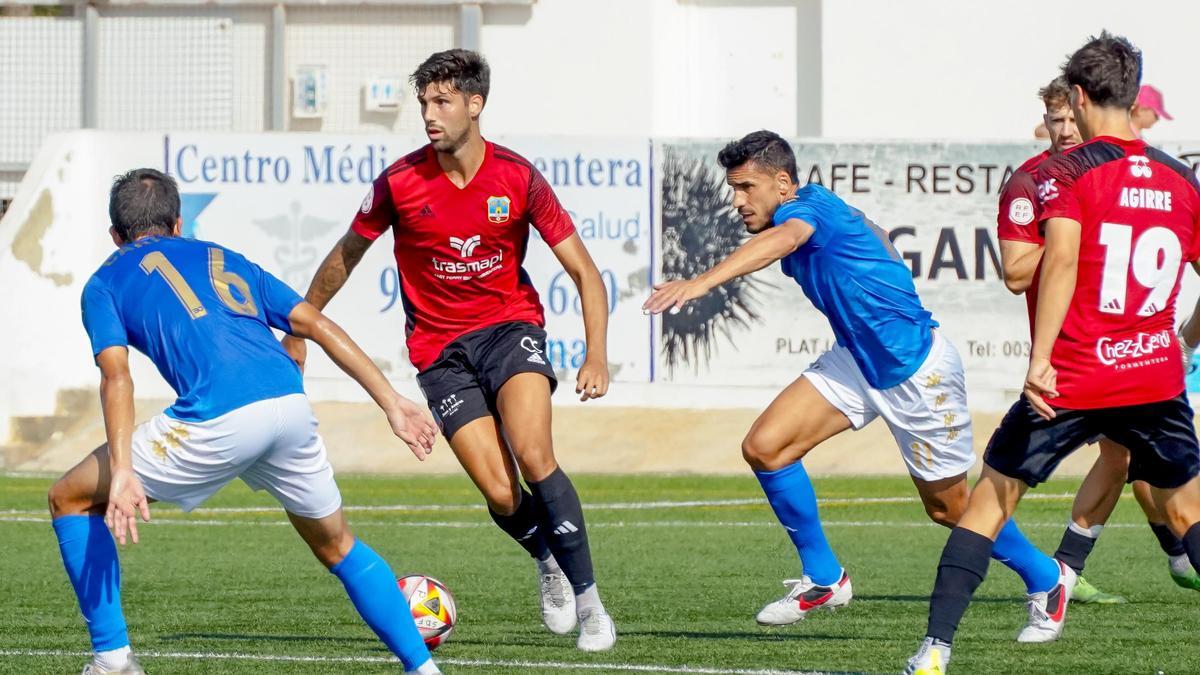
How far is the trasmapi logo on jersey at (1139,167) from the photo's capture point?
19.2 feet

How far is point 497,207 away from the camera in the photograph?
24.5 ft

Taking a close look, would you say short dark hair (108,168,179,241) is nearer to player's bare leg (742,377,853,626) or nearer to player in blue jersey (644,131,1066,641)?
player in blue jersey (644,131,1066,641)

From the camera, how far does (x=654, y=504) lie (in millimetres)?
13023

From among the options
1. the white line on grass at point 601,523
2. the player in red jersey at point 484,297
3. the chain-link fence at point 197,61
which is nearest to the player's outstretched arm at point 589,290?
the player in red jersey at point 484,297

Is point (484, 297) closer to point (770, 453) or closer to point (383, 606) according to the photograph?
point (770, 453)

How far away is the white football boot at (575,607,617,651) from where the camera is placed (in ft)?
23.1

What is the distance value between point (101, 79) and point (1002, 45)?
11.0 metres

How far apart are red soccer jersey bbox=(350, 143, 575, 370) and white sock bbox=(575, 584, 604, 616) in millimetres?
1138

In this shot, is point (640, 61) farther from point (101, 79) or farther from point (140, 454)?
point (140, 454)

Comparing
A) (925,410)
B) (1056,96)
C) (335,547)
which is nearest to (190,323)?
(335,547)

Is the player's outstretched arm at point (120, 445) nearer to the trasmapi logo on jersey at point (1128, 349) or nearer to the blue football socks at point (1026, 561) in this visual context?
the trasmapi logo on jersey at point (1128, 349)

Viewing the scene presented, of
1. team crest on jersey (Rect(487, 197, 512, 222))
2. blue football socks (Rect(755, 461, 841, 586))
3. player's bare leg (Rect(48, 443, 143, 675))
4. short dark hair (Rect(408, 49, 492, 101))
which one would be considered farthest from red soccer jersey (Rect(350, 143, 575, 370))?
player's bare leg (Rect(48, 443, 143, 675))

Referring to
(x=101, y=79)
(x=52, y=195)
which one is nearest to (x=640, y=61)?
(x=101, y=79)

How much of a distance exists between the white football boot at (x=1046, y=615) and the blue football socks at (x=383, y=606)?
244 cm
